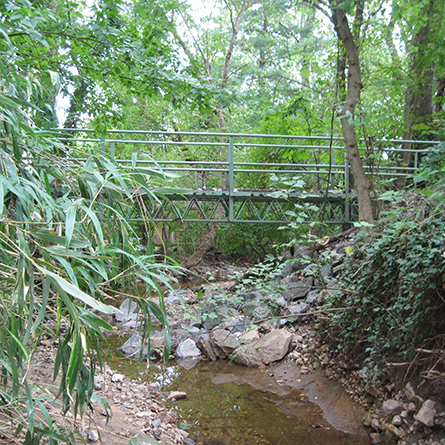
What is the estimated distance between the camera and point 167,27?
4.67 m

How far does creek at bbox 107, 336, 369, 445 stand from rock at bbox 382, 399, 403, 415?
0.94 ft

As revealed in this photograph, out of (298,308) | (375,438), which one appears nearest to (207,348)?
(298,308)

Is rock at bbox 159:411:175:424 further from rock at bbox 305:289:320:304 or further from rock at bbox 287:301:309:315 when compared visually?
rock at bbox 305:289:320:304

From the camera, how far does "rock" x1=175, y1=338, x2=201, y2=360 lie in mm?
5309

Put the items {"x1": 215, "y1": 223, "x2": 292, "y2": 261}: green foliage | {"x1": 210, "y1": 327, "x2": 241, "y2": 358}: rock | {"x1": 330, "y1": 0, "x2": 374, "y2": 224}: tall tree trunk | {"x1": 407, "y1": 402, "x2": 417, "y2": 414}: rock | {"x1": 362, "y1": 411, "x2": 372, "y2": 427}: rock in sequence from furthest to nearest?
{"x1": 215, "y1": 223, "x2": 292, "y2": 261}: green foliage < {"x1": 210, "y1": 327, "x2": 241, "y2": 358}: rock < {"x1": 330, "y1": 0, "x2": 374, "y2": 224}: tall tree trunk < {"x1": 362, "y1": 411, "x2": 372, "y2": 427}: rock < {"x1": 407, "y1": 402, "x2": 417, "y2": 414}: rock

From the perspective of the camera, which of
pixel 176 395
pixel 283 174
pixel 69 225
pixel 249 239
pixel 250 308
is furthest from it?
pixel 249 239

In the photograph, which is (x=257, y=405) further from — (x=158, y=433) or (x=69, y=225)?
(x=69, y=225)

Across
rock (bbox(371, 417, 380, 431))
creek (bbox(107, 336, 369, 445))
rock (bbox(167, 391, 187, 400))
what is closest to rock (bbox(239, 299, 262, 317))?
creek (bbox(107, 336, 369, 445))

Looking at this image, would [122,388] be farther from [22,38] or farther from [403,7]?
[403,7]

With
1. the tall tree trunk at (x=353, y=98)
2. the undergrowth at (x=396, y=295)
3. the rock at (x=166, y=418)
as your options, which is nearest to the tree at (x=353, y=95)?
the tall tree trunk at (x=353, y=98)

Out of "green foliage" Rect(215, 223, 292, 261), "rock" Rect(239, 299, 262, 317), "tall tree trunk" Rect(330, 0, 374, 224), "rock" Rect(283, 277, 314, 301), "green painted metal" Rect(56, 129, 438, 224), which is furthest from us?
"green foliage" Rect(215, 223, 292, 261)

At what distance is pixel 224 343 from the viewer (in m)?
5.30

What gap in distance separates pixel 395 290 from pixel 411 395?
0.91 metres

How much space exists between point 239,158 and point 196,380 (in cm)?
750
